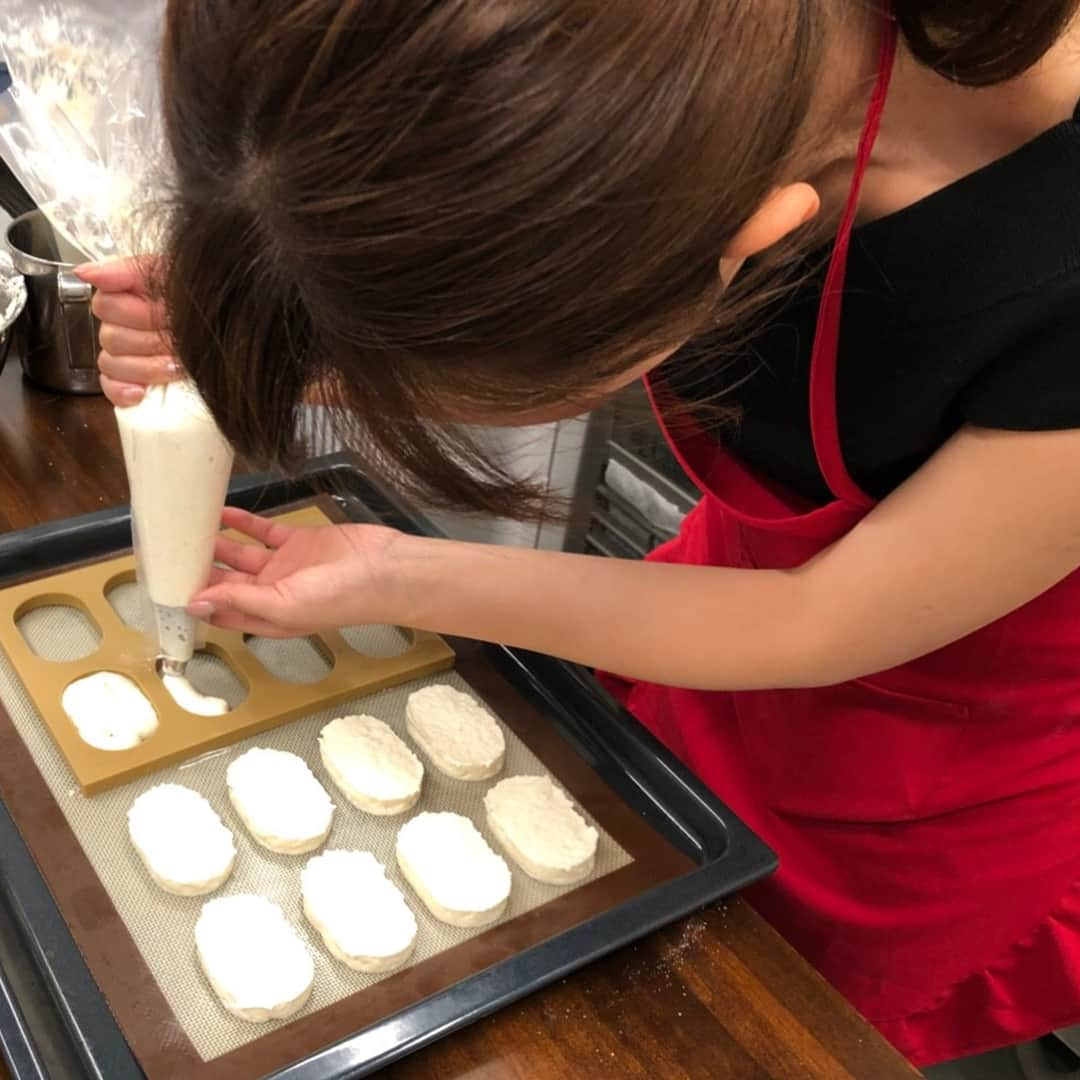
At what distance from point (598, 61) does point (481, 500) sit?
237mm

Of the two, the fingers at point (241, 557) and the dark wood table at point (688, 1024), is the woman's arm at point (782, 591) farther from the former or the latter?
the dark wood table at point (688, 1024)

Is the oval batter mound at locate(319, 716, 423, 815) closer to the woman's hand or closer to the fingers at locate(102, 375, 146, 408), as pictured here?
the woman's hand

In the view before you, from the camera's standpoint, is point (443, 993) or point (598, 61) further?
point (443, 993)

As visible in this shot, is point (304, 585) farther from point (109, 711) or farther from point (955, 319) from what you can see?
point (955, 319)

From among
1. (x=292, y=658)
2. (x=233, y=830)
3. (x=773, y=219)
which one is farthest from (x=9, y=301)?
(x=773, y=219)

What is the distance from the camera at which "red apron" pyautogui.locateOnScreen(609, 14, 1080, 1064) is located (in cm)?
77

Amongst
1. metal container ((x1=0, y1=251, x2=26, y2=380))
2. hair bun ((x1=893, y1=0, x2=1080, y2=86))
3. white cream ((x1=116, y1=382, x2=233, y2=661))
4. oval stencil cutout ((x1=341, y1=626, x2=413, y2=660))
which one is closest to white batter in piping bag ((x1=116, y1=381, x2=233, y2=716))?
white cream ((x1=116, y1=382, x2=233, y2=661))

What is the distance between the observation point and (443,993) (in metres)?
0.59

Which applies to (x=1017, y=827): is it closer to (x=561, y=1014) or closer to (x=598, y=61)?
(x=561, y=1014)

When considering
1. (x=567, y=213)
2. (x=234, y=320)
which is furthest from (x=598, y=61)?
(x=234, y=320)

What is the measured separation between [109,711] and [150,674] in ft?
0.14

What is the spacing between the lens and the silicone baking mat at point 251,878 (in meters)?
0.59

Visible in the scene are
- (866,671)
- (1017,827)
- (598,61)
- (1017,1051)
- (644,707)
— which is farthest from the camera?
(1017,1051)

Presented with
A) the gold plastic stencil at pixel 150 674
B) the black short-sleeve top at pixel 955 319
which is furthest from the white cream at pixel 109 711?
the black short-sleeve top at pixel 955 319
